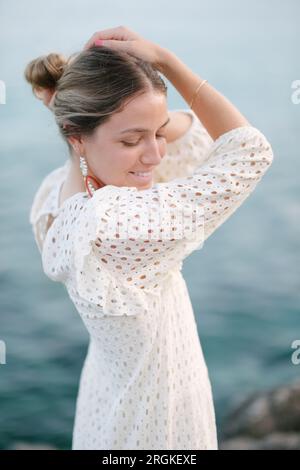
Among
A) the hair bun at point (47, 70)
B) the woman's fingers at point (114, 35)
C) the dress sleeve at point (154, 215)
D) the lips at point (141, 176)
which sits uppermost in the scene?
the hair bun at point (47, 70)

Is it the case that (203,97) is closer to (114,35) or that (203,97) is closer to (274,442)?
(114,35)

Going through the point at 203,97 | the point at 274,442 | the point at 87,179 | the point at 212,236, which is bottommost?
the point at 274,442

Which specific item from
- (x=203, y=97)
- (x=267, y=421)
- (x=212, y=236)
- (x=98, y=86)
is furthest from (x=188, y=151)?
(x=267, y=421)

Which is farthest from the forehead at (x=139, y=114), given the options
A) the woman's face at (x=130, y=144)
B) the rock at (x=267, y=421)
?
the rock at (x=267, y=421)

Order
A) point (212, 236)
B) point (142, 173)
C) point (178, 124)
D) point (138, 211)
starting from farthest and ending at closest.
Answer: point (212, 236) < point (178, 124) < point (142, 173) < point (138, 211)

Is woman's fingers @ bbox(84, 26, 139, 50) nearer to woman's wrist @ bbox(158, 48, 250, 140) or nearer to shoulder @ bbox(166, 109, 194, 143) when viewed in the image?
woman's wrist @ bbox(158, 48, 250, 140)

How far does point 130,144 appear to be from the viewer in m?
0.87

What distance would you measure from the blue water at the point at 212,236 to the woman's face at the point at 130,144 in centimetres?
76

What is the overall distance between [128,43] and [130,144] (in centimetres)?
15

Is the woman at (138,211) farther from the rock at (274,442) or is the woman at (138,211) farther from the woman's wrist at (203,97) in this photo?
the rock at (274,442)

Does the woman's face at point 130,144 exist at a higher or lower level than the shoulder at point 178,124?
lower

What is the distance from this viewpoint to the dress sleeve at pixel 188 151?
1062mm

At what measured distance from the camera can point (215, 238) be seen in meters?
1.75

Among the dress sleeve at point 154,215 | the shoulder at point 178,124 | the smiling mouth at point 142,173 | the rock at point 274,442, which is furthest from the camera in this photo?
the rock at point 274,442
